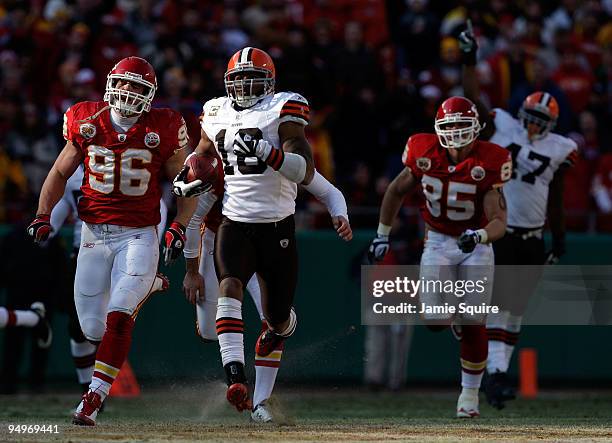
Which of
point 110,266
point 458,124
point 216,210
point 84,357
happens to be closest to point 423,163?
point 458,124

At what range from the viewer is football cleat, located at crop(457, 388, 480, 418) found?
9625 mm

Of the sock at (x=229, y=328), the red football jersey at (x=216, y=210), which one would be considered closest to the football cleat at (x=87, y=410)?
the sock at (x=229, y=328)

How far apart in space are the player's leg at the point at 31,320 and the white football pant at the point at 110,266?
5.58 ft

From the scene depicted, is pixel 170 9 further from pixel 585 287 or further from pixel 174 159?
pixel 174 159

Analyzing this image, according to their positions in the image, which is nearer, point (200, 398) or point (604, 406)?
point (200, 398)

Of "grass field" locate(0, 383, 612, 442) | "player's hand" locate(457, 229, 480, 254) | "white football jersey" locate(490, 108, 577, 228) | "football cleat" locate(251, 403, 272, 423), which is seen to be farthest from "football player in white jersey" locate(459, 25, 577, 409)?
"football cleat" locate(251, 403, 272, 423)

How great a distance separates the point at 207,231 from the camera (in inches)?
356

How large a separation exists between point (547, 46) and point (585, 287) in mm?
3771

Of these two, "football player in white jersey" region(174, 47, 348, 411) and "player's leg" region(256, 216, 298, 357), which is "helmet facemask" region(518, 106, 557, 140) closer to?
"football player in white jersey" region(174, 47, 348, 411)

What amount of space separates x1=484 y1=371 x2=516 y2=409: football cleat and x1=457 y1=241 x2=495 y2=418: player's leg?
24.7 inches

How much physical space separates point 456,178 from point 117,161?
2451mm

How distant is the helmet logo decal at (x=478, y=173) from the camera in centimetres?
948

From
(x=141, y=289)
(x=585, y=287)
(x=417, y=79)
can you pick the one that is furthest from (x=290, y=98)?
(x=417, y=79)

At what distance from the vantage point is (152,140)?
843 cm
